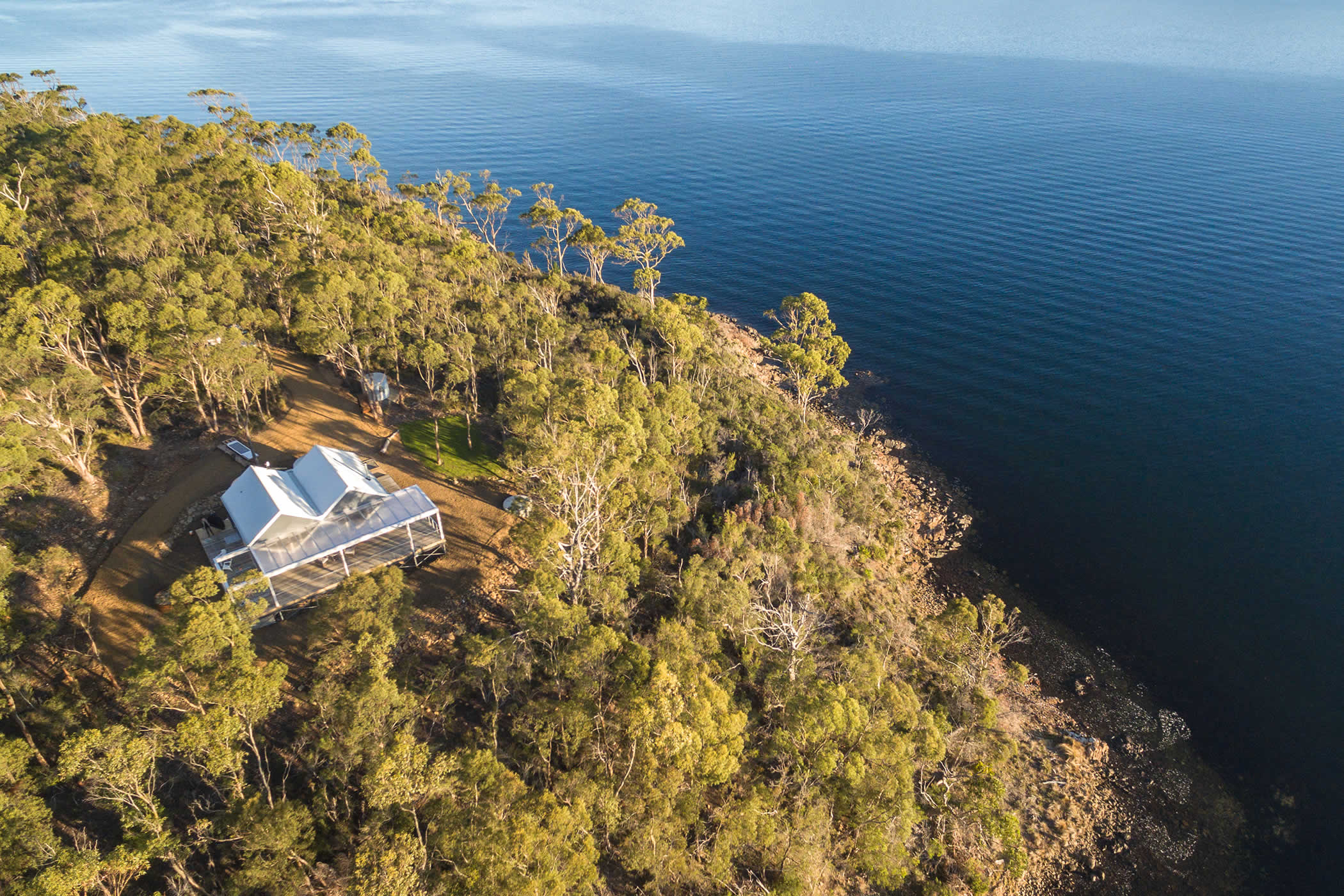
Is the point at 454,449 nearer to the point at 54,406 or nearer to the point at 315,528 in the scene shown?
Answer: the point at 315,528

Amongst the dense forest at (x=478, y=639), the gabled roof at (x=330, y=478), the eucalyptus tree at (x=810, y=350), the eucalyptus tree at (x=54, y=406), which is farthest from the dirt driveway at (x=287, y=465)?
the eucalyptus tree at (x=810, y=350)

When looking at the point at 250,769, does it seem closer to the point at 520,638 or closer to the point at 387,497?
the point at 520,638

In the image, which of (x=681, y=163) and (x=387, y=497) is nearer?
(x=387, y=497)

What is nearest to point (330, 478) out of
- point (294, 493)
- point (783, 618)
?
point (294, 493)

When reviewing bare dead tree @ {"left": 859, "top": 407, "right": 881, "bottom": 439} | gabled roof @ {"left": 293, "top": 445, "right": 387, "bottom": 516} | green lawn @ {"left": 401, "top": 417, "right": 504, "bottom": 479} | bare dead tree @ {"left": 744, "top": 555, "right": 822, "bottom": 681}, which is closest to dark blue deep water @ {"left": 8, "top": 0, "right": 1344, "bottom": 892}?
bare dead tree @ {"left": 859, "top": 407, "right": 881, "bottom": 439}

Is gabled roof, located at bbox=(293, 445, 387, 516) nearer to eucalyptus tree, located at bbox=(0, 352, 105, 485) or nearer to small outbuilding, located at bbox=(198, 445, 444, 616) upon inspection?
small outbuilding, located at bbox=(198, 445, 444, 616)

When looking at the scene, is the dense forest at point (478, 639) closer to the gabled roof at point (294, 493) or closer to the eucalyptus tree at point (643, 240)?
the gabled roof at point (294, 493)

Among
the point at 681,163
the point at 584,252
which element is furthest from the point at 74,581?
the point at 681,163
